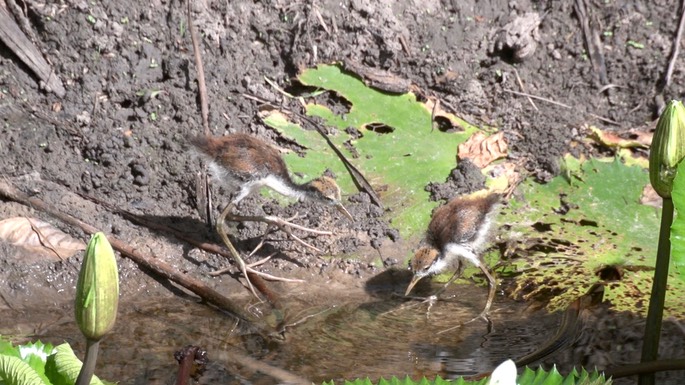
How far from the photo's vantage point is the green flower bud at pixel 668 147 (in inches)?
123

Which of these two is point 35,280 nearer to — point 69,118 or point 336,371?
point 69,118

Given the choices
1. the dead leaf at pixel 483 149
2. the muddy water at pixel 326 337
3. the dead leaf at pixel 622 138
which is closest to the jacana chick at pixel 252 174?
the muddy water at pixel 326 337

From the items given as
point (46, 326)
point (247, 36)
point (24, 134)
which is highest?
point (247, 36)

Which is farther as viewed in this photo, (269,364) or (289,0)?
(289,0)

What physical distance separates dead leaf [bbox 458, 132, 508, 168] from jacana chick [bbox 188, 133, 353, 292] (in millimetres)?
1103

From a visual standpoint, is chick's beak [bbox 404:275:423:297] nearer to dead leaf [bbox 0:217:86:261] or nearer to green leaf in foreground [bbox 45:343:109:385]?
dead leaf [bbox 0:217:86:261]

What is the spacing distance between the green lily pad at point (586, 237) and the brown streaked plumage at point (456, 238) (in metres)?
0.29

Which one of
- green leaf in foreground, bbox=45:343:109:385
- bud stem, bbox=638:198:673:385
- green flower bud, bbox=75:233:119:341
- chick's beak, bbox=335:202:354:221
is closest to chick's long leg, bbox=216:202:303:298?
chick's beak, bbox=335:202:354:221

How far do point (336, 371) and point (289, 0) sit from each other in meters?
3.39

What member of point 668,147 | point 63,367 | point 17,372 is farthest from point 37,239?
point 668,147

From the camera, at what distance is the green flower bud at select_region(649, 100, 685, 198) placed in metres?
3.12

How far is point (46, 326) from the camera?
4660 millimetres

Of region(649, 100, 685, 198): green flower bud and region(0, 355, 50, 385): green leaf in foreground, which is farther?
region(649, 100, 685, 198): green flower bud

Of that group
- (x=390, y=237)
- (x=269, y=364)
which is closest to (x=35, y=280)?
(x=269, y=364)
